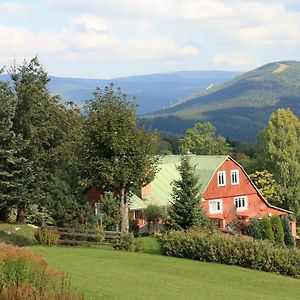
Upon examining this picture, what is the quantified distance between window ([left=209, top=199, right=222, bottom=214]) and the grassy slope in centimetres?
2451

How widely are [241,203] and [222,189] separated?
2.97 m

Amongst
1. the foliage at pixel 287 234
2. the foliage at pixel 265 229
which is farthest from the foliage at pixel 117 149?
the foliage at pixel 287 234

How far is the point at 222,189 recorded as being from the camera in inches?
2023

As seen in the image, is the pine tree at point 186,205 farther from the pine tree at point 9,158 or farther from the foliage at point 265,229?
the pine tree at point 9,158

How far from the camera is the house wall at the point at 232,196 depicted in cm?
5041

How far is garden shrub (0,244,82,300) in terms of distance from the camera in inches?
371

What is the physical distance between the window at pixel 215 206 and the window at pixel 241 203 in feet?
7.31

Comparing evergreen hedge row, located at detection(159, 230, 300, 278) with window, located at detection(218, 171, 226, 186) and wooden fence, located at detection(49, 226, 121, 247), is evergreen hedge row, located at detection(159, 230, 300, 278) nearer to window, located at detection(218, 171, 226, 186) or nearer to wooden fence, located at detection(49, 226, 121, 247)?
wooden fence, located at detection(49, 226, 121, 247)

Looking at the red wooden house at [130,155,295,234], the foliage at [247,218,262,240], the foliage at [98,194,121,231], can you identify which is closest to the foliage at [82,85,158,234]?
the foliage at [98,194,121,231]

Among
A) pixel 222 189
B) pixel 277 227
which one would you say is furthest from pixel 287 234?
pixel 222 189

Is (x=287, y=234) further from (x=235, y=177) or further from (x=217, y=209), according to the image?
(x=235, y=177)

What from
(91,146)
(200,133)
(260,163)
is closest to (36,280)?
(91,146)

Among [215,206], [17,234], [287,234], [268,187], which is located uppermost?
[268,187]

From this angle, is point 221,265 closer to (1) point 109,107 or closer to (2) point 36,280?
(1) point 109,107
